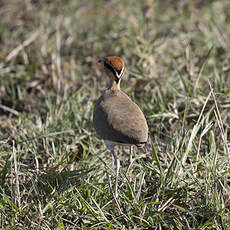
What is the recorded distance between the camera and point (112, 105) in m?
2.84

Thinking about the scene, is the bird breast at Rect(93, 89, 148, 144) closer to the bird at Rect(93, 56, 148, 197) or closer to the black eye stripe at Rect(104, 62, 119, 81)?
the bird at Rect(93, 56, 148, 197)

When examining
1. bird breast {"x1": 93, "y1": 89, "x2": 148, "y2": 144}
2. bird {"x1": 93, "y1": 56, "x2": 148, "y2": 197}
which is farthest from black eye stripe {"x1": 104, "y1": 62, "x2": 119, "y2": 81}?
bird breast {"x1": 93, "y1": 89, "x2": 148, "y2": 144}

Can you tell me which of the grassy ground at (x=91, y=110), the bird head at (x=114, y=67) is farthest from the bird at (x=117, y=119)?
the grassy ground at (x=91, y=110)

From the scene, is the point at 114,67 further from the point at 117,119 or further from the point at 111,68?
the point at 117,119

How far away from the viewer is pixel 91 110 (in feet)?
13.1

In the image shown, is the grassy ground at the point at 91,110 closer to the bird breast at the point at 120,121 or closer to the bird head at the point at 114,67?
the bird breast at the point at 120,121

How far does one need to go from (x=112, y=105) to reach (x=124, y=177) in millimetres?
551

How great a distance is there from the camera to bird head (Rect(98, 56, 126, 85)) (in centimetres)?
294

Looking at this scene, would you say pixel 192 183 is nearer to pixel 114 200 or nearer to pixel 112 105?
pixel 114 200

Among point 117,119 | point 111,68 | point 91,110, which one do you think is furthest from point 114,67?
point 91,110

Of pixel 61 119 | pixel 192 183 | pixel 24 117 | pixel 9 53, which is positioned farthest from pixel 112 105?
pixel 9 53

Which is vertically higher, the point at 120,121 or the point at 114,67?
the point at 114,67

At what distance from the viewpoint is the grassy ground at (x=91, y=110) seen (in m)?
2.79

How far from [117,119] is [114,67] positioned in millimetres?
444
